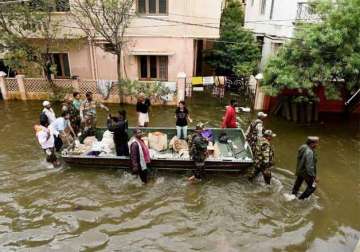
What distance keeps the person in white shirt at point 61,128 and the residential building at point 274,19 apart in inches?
374

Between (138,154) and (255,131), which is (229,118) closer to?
(255,131)

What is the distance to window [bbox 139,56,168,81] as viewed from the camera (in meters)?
15.7

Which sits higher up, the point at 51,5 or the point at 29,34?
the point at 51,5

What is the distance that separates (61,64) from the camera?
16.2 meters

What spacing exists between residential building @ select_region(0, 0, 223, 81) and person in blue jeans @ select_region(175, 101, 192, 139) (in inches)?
251

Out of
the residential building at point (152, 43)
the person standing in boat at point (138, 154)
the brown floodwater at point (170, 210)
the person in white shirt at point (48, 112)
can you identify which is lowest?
the brown floodwater at point (170, 210)

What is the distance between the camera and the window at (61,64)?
16.0 meters

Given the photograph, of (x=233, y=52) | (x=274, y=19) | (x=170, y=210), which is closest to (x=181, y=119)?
(x=170, y=210)

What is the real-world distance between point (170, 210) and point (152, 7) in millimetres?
10556

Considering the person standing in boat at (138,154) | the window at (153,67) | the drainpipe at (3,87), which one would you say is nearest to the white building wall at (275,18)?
the window at (153,67)

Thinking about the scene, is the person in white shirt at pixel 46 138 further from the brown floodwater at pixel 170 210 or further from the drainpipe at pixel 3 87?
the drainpipe at pixel 3 87

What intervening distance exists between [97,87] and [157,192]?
8.30 metres

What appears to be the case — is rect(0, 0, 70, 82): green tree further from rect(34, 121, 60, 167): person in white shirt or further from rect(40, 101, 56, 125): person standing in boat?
rect(34, 121, 60, 167): person in white shirt

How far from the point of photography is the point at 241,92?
16.7 m
